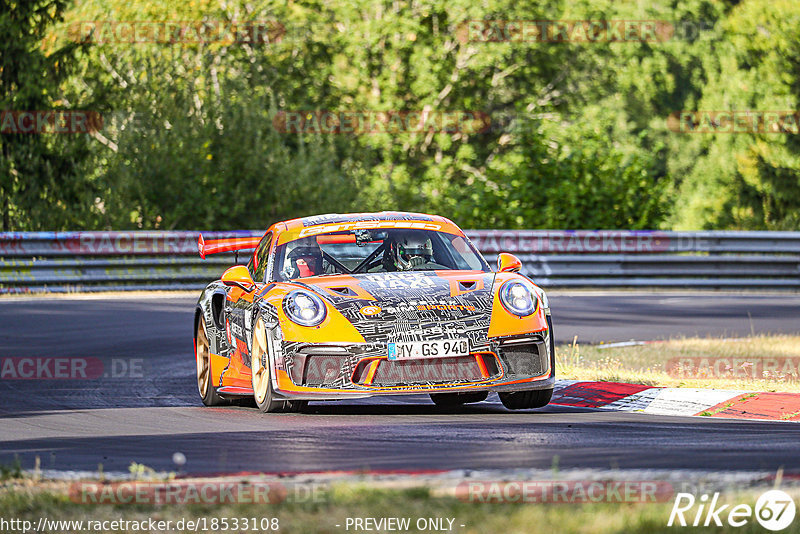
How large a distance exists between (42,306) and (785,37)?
33.1 meters

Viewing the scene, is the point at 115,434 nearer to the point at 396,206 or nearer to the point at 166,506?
the point at 166,506

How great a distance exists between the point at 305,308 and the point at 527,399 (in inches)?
66.1

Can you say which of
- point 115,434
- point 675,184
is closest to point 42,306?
point 115,434

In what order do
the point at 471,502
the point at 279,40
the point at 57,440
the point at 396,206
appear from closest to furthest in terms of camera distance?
the point at 471,502 → the point at 57,440 → the point at 396,206 → the point at 279,40

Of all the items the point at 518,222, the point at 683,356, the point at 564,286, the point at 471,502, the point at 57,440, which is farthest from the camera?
the point at 518,222

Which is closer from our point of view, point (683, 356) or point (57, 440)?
point (57, 440)

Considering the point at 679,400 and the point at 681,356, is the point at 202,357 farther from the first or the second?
the point at 681,356

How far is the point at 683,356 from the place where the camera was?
13.6 metres

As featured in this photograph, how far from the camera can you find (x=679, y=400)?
32.4 feet

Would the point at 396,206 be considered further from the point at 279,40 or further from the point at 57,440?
the point at 57,440

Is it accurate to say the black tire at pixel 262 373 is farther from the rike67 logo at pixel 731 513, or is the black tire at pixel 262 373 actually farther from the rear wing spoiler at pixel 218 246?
the rike67 logo at pixel 731 513

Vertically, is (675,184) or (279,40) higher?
(279,40)

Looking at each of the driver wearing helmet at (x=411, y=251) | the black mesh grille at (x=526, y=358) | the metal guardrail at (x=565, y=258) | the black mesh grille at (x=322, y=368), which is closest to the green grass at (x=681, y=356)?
the black mesh grille at (x=526, y=358)

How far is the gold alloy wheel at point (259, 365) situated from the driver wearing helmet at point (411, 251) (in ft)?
4.05
